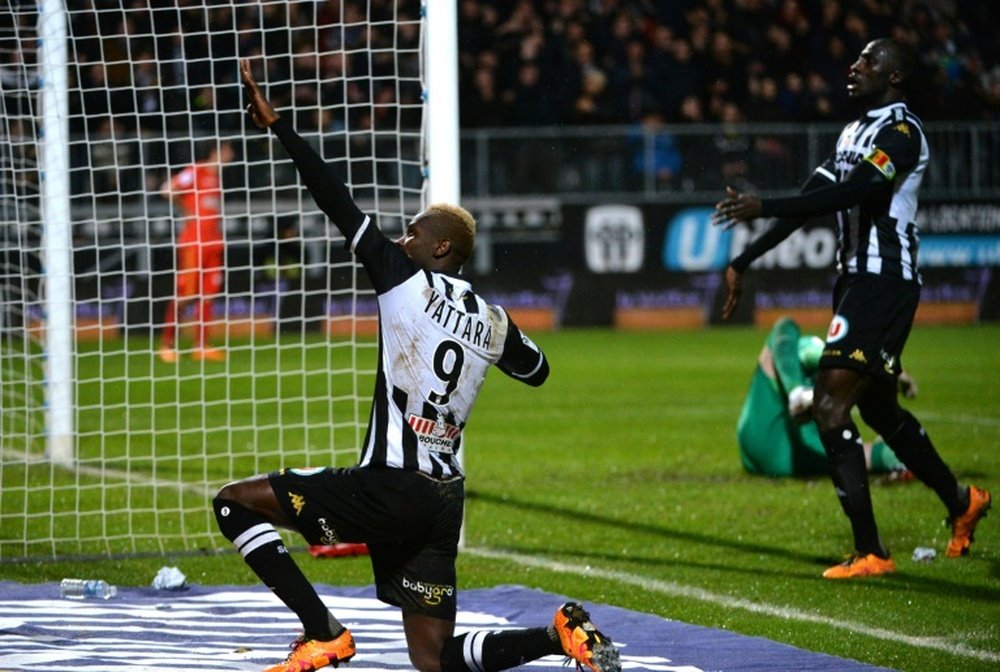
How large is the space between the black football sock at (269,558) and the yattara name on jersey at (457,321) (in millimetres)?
834

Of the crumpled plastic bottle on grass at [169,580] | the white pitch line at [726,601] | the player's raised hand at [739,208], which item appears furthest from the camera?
the crumpled plastic bottle on grass at [169,580]

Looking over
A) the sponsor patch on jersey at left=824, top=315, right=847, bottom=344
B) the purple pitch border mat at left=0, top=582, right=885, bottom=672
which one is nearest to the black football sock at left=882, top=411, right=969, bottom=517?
the sponsor patch on jersey at left=824, top=315, right=847, bottom=344

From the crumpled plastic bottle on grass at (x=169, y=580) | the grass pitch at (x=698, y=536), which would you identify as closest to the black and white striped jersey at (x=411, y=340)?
the grass pitch at (x=698, y=536)

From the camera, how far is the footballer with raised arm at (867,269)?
22.5 feet

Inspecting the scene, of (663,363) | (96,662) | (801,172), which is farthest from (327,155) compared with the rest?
(96,662)

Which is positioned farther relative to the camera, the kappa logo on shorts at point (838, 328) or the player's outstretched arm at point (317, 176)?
the kappa logo on shorts at point (838, 328)

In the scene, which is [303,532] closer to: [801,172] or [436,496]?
[436,496]

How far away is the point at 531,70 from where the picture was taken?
78.0 ft

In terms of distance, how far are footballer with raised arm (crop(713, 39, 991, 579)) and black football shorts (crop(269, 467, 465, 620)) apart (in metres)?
2.44

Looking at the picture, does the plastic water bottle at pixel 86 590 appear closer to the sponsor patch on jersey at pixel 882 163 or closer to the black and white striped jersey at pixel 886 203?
the black and white striped jersey at pixel 886 203

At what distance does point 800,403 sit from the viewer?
29.3 feet

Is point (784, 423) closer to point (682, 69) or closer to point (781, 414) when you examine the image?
point (781, 414)

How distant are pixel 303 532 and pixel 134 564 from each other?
2839 mm

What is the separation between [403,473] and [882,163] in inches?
120
